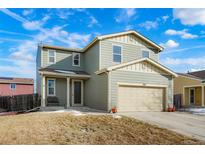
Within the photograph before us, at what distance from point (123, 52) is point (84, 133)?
380 inches

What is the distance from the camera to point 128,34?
639 inches

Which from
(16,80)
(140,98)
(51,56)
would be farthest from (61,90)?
(16,80)

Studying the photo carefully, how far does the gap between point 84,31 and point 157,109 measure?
27.3 ft

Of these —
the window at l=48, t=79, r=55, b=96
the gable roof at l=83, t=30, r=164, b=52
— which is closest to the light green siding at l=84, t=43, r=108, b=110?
the gable roof at l=83, t=30, r=164, b=52

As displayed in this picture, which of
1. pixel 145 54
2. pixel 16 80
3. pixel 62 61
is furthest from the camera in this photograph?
pixel 16 80

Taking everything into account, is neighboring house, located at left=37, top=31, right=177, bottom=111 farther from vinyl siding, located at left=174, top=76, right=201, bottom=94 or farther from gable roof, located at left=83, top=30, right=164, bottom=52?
vinyl siding, located at left=174, top=76, right=201, bottom=94

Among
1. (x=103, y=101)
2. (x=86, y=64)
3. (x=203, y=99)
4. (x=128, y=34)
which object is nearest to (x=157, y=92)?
(x=103, y=101)

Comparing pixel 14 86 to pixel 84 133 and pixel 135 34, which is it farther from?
pixel 84 133

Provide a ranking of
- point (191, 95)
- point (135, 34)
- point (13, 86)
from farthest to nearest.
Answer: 1. point (13, 86)
2. point (191, 95)
3. point (135, 34)

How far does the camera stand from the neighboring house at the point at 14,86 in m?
28.8

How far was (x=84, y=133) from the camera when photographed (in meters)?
7.66

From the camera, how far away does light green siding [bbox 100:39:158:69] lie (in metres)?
15.1

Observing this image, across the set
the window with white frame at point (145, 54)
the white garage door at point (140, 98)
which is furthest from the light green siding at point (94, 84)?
the window with white frame at point (145, 54)

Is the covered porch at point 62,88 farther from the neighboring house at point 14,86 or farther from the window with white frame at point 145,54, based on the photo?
the neighboring house at point 14,86
